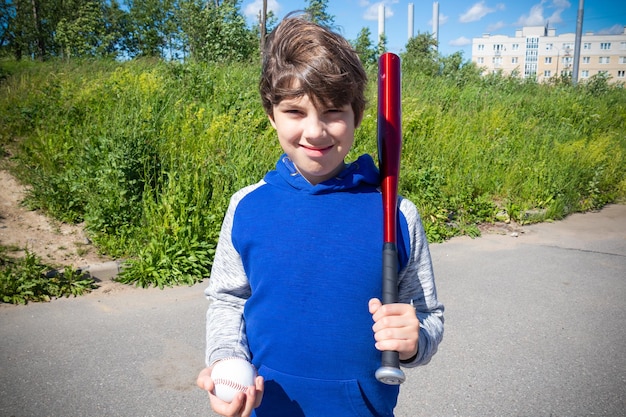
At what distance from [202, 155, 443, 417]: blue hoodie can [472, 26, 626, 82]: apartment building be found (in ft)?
311

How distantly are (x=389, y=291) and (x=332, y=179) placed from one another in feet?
1.15

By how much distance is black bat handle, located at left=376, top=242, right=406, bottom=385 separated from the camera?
0.98 metres

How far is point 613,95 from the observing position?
14.4 metres

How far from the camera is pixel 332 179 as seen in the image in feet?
4.15

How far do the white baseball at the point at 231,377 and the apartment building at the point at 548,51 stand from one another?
312 feet

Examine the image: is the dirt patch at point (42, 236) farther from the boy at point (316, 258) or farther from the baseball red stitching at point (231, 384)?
the baseball red stitching at point (231, 384)

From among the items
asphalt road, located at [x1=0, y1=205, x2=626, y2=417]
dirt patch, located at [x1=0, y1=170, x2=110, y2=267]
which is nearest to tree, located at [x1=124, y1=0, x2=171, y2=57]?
dirt patch, located at [x1=0, y1=170, x2=110, y2=267]

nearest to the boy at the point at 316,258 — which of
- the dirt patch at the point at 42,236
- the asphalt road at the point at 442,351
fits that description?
the asphalt road at the point at 442,351

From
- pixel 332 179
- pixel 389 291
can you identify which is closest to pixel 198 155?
pixel 332 179

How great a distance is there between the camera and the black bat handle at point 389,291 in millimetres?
982

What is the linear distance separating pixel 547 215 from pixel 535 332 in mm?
3792

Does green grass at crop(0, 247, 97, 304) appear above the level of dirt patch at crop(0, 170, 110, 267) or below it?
below

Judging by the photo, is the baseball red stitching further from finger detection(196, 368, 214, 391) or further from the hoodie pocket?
the hoodie pocket

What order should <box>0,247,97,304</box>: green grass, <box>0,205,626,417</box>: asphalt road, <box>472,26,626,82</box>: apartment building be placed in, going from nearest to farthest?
1. <box>0,205,626,417</box>: asphalt road
2. <box>0,247,97,304</box>: green grass
3. <box>472,26,626,82</box>: apartment building
